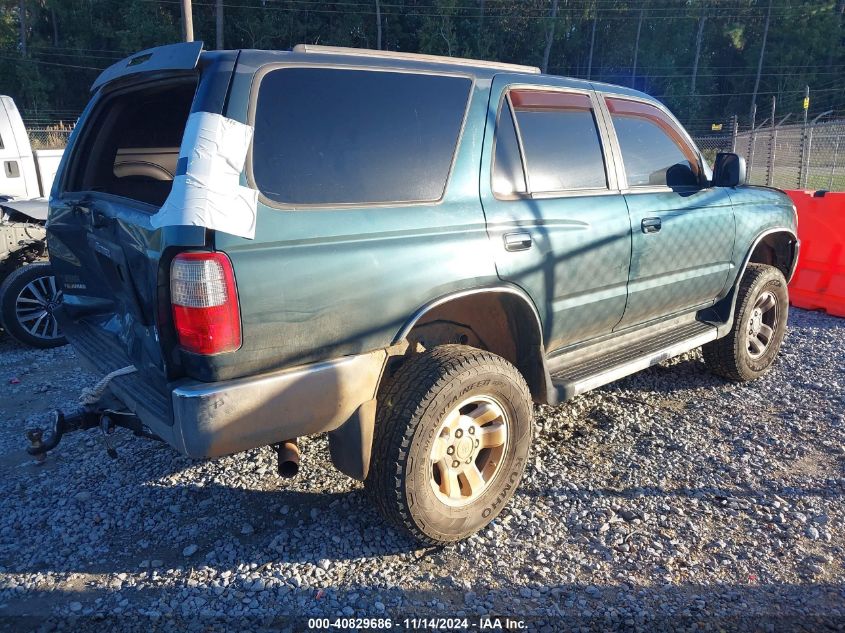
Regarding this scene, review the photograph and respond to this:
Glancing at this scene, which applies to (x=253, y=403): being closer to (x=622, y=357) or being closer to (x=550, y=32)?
(x=622, y=357)

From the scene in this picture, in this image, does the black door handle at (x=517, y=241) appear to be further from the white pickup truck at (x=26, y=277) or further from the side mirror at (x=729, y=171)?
the white pickup truck at (x=26, y=277)

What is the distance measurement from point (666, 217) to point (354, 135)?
2.18 m

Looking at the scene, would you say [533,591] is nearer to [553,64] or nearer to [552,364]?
[552,364]

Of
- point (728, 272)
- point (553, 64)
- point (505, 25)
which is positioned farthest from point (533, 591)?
point (553, 64)

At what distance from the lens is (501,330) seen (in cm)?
326

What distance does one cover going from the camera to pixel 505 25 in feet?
156

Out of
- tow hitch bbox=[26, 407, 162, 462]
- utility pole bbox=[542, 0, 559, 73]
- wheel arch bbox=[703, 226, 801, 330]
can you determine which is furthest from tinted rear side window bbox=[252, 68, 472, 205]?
utility pole bbox=[542, 0, 559, 73]

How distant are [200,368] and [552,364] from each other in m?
1.93

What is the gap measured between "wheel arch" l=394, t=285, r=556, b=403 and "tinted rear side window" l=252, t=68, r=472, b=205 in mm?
587

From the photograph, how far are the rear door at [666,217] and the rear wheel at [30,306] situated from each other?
5037mm

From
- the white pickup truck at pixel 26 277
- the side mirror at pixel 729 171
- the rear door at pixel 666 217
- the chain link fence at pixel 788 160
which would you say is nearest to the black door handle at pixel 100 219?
the rear door at pixel 666 217

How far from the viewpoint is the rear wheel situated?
5.72 metres

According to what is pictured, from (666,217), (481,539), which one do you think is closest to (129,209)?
(481,539)

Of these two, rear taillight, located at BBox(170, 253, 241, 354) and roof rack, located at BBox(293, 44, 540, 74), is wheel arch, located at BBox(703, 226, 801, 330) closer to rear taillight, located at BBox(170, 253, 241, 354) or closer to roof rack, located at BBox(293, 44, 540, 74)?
roof rack, located at BBox(293, 44, 540, 74)
